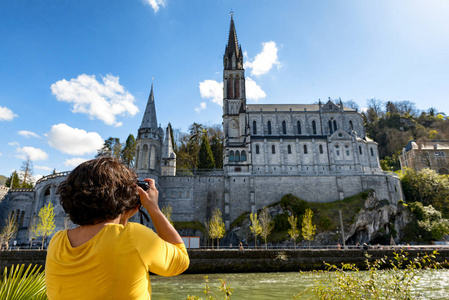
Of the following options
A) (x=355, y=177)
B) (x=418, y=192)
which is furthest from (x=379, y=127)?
(x=355, y=177)

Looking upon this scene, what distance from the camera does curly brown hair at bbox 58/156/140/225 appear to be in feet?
6.19

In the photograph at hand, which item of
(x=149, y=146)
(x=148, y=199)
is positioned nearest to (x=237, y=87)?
(x=149, y=146)

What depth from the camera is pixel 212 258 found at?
88.8ft

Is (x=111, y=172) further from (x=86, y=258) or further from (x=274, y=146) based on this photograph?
(x=274, y=146)

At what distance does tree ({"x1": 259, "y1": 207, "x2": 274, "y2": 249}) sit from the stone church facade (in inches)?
133

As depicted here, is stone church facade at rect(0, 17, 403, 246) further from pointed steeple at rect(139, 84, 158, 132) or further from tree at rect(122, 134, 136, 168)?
tree at rect(122, 134, 136, 168)

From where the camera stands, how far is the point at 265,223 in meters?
37.4

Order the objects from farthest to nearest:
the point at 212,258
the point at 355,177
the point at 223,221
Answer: the point at 355,177
the point at 223,221
the point at 212,258

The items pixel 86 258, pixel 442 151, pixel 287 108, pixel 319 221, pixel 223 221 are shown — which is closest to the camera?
pixel 86 258

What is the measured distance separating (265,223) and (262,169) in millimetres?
11795

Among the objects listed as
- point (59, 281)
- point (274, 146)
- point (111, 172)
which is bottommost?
point (59, 281)

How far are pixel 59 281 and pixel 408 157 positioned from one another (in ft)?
245

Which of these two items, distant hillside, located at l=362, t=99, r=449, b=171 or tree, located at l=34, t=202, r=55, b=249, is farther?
distant hillside, located at l=362, t=99, r=449, b=171

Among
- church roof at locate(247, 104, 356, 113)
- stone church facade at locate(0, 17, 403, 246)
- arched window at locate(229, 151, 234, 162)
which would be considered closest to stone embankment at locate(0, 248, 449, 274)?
stone church facade at locate(0, 17, 403, 246)
